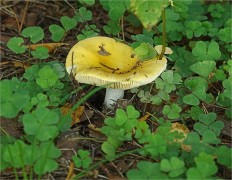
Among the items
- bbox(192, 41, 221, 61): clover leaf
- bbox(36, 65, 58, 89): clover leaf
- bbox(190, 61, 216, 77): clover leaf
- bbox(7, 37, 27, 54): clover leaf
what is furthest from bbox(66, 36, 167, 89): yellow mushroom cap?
bbox(7, 37, 27, 54): clover leaf

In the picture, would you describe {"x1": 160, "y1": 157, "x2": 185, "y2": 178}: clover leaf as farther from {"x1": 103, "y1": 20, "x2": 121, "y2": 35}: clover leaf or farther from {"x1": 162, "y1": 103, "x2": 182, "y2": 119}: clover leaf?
{"x1": 103, "y1": 20, "x2": 121, "y2": 35}: clover leaf

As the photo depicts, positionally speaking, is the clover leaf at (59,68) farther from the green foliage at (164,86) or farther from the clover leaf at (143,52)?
the green foliage at (164,86)

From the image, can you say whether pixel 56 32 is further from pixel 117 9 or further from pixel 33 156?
pixel 33 156

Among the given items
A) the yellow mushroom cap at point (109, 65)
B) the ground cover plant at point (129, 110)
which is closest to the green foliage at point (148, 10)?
the ground cover plant at point (129, 110)

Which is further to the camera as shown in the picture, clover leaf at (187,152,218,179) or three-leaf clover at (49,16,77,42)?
three-leaf clover at (49,16,77,42)

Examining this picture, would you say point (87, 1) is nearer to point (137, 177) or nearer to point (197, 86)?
point (197, 86)

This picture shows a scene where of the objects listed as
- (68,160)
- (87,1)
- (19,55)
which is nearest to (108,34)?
(87,1)

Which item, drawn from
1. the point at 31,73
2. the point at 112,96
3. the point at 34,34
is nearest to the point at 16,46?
the point at 34,34
